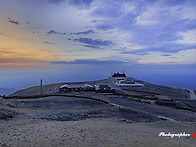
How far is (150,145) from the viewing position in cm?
925

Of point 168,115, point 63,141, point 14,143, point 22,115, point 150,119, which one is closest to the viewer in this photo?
point 14,143

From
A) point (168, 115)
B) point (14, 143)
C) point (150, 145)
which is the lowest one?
point (168, 115)

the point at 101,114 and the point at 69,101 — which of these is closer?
the point at 101,114

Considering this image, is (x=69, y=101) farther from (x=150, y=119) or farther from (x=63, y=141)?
(x=63, y=141)

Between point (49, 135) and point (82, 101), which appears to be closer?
point (49, 135)

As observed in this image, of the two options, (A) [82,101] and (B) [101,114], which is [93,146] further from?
(A) [82,101]

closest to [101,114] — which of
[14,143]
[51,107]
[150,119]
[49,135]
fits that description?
[150,119]

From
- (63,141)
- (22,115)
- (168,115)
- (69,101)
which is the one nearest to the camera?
(63,141)

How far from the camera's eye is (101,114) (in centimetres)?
1948

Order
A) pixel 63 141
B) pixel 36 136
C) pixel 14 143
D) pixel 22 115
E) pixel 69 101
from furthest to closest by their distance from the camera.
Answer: pixel 69 101 → pixel 22 115 → pixel 36 136 → pixel 63 141 → pixel 14 143

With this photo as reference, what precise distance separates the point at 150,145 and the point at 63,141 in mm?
5525

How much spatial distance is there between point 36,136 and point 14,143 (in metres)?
1.58

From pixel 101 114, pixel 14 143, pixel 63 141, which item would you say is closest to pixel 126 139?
pixel 63 141

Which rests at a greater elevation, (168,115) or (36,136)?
(36,136)
